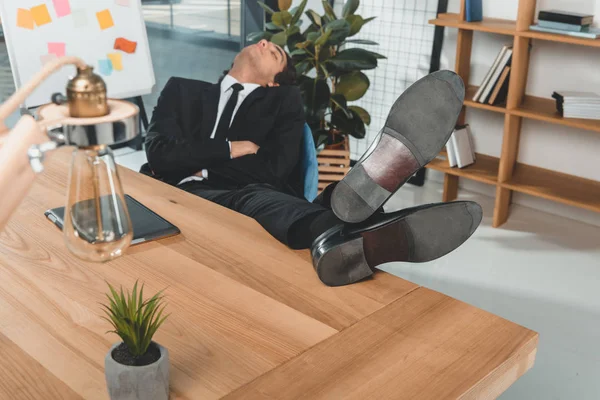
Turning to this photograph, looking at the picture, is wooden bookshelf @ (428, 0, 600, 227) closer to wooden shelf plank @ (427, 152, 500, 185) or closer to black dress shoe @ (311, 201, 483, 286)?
wooden shelf plank @ (427, 152, 500, 185)

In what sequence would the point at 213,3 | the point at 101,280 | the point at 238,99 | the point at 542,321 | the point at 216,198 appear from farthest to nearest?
the point at 213,3
the point at 542,321
the point at 238,99
the point at 216,198
the point at 101,280

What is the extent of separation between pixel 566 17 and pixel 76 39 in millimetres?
2313

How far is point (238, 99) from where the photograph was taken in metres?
2.52

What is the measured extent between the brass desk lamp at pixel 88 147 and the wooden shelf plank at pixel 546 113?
9.47 ft

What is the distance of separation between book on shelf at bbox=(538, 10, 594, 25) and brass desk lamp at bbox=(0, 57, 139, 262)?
2921 millimetres

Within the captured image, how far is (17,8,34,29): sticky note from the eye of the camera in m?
3.15

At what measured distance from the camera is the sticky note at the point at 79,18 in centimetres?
336

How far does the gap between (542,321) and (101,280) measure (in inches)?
73.9

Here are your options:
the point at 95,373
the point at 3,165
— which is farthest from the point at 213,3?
the point at 3,165

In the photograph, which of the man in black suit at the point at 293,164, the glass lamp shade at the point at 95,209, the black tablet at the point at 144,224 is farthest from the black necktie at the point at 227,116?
the glass lamp shade at the point at 95,209

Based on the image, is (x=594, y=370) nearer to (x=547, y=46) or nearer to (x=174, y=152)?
(x=174, y=152)

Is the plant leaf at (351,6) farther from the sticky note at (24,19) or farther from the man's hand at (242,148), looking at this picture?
the sticky note at (24,19)

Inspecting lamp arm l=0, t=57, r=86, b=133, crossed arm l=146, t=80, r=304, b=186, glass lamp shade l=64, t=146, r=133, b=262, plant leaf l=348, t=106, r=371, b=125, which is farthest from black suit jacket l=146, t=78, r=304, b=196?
lamp arm l=0, t=57, r=86, b=133

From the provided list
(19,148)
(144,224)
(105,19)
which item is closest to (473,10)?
(105,19)
